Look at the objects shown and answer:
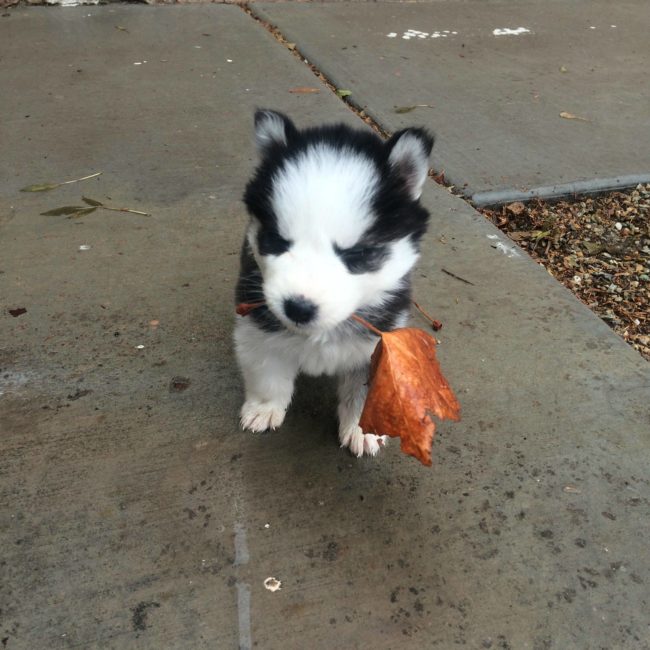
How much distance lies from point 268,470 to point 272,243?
808mm

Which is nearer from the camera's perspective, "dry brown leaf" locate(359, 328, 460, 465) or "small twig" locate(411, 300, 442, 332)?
"dry brown leaf" locate(359, 328, 460, 465)

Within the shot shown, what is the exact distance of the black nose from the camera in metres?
1.66

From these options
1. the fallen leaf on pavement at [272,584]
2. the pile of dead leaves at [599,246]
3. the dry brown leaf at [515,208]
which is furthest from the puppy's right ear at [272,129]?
the dry brown leaf at [515,208]

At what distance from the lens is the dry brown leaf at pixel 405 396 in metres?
1.83

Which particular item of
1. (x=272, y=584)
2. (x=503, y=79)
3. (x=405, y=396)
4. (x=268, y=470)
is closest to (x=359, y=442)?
(x=268, y=470)

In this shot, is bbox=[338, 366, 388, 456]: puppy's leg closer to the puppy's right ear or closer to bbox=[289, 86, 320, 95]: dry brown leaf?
the puppy's right ear

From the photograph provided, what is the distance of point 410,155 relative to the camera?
193cm

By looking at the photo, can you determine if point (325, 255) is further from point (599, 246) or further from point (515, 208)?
point (599, 246)

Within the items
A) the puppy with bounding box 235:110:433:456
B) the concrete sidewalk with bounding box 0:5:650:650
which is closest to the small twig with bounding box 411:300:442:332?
the concrete sidewalk with bounding box 0:5:650:650

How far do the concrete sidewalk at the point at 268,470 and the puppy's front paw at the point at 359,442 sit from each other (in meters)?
0.04

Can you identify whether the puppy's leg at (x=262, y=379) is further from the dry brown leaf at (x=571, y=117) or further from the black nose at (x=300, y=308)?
the dry brown leaf at (x=571, y=117)

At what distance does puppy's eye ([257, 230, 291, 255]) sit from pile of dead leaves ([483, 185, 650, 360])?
6.48ft

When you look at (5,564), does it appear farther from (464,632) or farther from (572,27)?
(572,27)

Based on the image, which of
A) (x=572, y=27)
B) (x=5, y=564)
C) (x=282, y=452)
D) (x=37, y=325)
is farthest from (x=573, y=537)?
(x=572, y=27)
